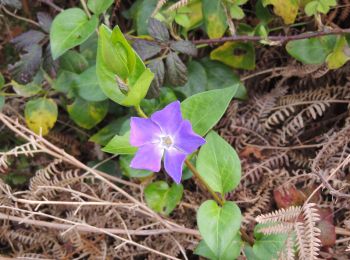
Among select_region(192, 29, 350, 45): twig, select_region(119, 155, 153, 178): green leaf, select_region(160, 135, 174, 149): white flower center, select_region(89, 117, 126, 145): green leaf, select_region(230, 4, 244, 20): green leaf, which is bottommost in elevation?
A: select_region(119, 155, 153, 178): green leaf

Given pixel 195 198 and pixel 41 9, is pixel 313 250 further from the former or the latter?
pixel 41 9

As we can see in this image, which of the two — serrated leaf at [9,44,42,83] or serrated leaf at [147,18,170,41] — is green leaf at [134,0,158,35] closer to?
serrated leaf at [147,18,170,41]

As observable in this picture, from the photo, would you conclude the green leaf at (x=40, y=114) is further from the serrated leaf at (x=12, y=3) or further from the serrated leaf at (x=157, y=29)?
the serrated leaf at (x=157, y=29)

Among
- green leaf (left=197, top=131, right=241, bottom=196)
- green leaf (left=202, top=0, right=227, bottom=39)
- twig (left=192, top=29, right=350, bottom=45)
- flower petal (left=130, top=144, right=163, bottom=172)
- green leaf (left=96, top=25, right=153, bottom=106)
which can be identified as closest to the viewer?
green leaf (left=96, top=25, right=153, bottom=106)

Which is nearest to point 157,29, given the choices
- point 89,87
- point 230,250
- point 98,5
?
point 98,5

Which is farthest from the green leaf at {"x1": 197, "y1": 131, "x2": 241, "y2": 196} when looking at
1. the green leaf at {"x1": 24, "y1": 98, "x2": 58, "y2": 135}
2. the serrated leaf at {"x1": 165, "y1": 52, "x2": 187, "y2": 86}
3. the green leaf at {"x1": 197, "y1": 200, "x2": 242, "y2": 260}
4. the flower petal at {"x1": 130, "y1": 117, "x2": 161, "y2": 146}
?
the green leaf at {"x1": 24, "y1": 98, "x2": 58, "y2": 135}
